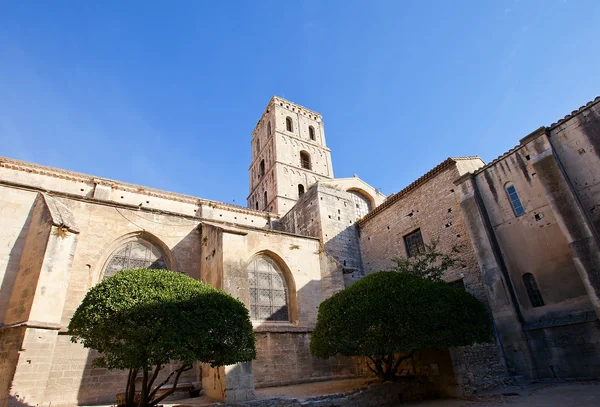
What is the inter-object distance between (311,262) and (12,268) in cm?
1035

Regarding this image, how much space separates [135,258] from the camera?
12.0 m

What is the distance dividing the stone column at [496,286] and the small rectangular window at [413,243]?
2.44m

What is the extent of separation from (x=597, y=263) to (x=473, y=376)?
15.1 feet

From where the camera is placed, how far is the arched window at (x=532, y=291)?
10508mm

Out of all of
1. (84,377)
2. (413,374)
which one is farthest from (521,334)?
(84,377)

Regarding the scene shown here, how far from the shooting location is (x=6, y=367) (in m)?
7.69

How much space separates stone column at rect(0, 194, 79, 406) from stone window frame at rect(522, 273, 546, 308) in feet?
45.9

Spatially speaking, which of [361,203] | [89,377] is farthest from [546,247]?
[89,377]

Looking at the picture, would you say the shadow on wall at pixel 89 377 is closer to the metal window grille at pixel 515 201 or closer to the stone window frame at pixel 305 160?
the metal window grille at pixel 515 201

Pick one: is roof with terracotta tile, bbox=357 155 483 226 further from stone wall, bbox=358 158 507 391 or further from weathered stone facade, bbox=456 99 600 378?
weathered stone facade, bbox=456 99 600 378

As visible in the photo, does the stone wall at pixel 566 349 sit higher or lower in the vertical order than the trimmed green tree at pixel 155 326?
lower

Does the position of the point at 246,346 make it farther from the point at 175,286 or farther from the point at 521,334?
the point at 521,334

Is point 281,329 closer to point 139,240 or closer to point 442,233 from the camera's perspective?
point 139,240

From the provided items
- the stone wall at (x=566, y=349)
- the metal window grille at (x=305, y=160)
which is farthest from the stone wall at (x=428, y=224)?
the metal window grille at (x=305, y=160)
